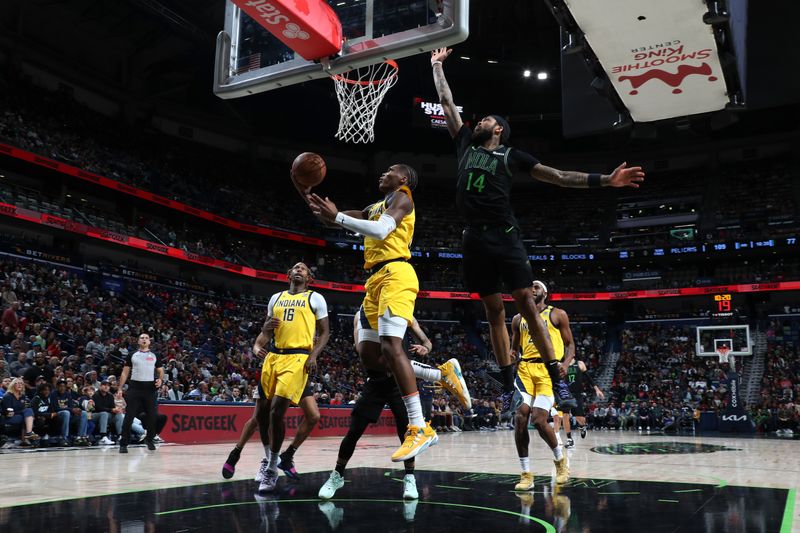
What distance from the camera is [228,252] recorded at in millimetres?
31031

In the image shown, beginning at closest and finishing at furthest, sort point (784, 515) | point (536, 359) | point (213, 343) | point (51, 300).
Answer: point (784, 515) < point (536, 359) < point (51, 300) < point (213, 343)

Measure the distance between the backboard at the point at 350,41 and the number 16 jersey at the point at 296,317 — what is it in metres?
2.27

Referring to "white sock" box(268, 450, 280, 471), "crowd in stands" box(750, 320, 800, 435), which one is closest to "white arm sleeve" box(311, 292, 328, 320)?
"white sock" box(268, 450, 280, 471)

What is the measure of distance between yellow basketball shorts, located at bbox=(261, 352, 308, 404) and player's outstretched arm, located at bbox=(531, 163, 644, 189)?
294 centimetres

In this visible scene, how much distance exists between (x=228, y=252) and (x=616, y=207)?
2208 cm

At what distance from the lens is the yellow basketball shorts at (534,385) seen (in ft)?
22.6

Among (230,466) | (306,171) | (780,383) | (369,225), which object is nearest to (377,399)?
(230,466)

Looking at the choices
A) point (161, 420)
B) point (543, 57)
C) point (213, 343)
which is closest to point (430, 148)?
point (543, 57)

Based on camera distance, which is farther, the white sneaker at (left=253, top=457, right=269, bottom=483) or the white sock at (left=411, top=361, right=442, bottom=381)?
the white sock at (left=411, top=361, right=442, bottom=381)

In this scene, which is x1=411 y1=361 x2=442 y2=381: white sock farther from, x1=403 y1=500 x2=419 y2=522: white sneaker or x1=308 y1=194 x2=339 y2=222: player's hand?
x1=308 y1=194 x2=339 y2=222: player's hand

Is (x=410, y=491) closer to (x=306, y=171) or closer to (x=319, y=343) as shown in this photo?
(x=319, y=343)

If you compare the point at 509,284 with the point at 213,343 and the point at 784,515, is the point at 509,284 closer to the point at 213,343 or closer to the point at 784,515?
the point at 784,515

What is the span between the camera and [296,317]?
632 centimetres

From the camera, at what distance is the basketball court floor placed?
392cm
